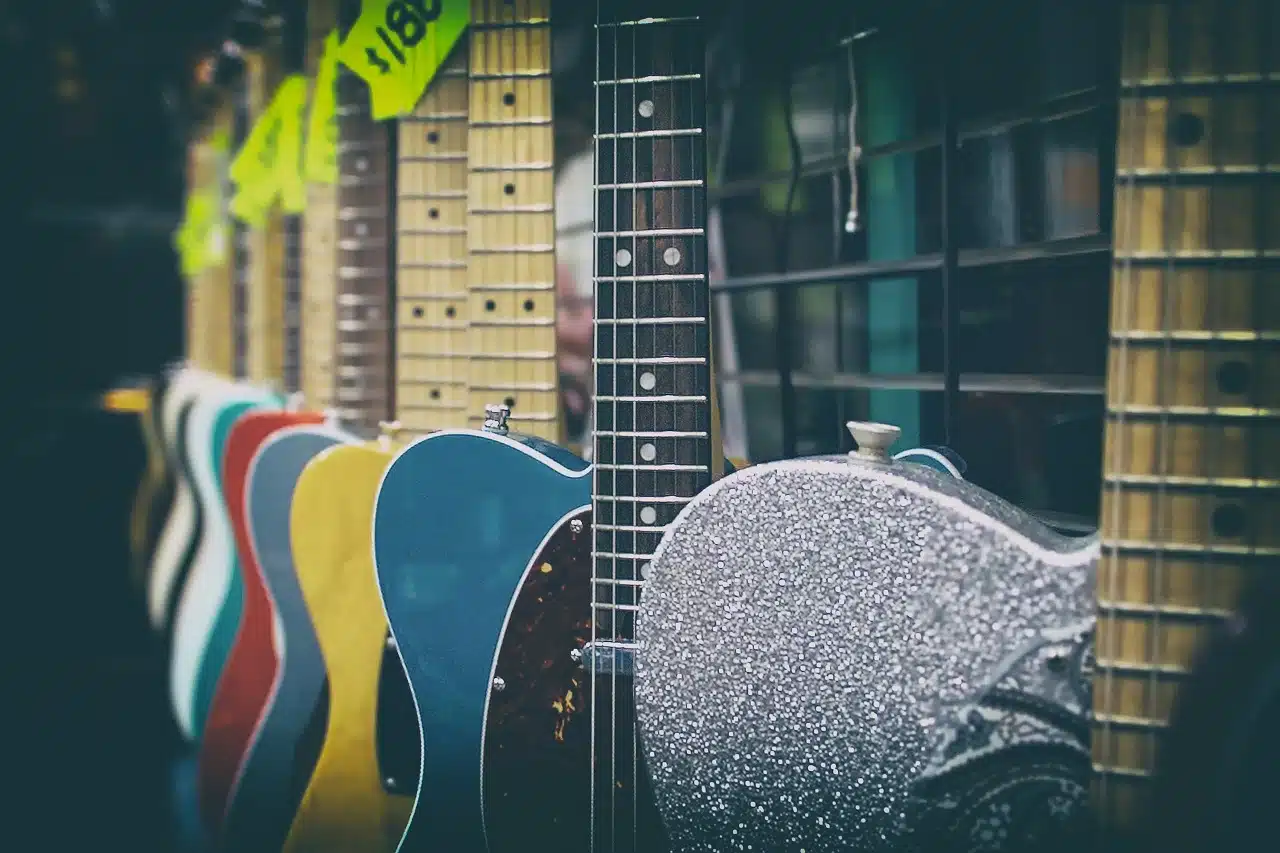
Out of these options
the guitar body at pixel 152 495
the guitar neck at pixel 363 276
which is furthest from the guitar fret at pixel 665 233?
the guitar body at pixel 152 495

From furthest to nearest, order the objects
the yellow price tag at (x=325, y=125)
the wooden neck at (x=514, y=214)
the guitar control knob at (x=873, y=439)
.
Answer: the yellow price tag at (x=325, y=125) → the wooden neck at (x=514, y=214) → the guitar control knob at (x=873, y=439)

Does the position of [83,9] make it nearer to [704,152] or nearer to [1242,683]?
[704,152]

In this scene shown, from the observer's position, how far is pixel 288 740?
5.80ft

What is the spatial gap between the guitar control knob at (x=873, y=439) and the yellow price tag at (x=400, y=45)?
2.58 ft

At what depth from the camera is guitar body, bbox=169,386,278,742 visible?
91.0 inches

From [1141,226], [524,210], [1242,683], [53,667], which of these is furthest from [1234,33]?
[53,667]

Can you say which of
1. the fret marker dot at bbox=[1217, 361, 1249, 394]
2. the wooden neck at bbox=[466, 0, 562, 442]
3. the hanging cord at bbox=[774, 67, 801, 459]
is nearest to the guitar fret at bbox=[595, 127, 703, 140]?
the wooden neck at bbox=[466, 0, 562, 442]

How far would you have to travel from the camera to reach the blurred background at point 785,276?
1.36 meters

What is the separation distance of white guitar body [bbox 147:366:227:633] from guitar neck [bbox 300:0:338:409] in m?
0.41

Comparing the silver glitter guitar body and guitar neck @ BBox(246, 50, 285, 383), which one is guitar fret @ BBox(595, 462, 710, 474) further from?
guitar neck @ BBox(246, 50, 285, 383)

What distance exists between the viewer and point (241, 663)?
201 centimetres

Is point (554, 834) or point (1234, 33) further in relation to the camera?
point (554, 834)

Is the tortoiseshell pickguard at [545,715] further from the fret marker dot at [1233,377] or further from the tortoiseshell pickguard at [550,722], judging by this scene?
the fret marker dot at [1233,377]

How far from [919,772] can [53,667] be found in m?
2.73
